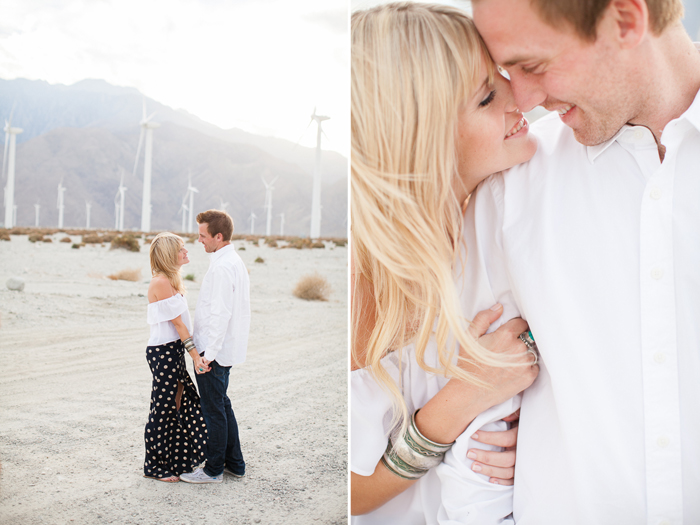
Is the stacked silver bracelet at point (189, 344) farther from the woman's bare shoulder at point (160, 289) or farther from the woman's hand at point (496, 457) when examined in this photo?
the woman's hand at point (496, 457)

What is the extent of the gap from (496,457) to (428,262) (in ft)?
1.77

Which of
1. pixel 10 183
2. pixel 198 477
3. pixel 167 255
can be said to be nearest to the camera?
pixel 167 255

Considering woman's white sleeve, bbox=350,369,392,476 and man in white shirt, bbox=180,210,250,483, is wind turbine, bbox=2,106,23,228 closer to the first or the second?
man in white shirt, bbox=180,210,250,483

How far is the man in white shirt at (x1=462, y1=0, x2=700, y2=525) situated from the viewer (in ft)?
3.44

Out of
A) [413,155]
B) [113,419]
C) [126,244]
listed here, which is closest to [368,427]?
[413,155]

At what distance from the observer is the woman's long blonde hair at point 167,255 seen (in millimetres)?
2863

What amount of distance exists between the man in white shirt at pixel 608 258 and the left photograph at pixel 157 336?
0.55 m

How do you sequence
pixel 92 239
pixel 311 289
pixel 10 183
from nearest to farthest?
pixel 10 183, pixel 92 239, pixel 311 289

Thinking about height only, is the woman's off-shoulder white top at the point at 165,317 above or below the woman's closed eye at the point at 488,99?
below

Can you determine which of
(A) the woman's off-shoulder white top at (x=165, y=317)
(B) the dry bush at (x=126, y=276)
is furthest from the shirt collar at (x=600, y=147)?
(B) the dry bush at (x=126, y=276)

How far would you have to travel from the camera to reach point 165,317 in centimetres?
295

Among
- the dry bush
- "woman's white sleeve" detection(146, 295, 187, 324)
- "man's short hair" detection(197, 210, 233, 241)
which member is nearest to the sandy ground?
the dry bush

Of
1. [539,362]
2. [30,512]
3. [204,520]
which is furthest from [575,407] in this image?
[30,512]

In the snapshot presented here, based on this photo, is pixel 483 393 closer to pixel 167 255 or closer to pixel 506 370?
pixel 506 370
